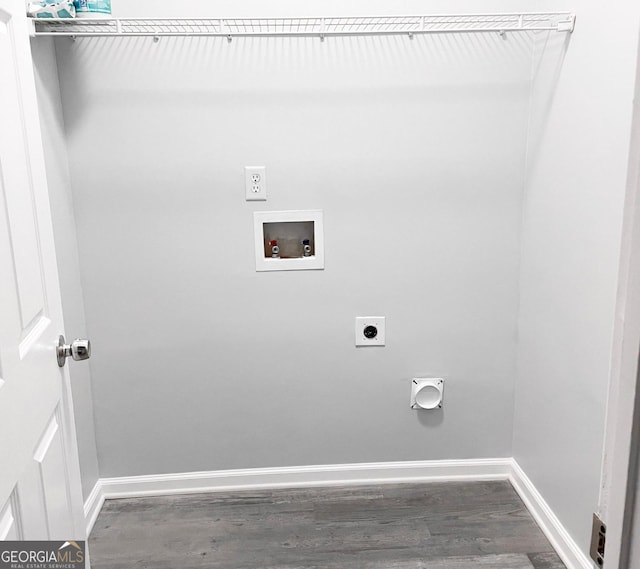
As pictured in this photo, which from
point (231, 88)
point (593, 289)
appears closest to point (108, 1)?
point (231, 88)

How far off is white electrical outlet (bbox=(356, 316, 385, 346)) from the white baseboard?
522 millimetres

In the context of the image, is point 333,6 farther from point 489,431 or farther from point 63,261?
point 489,431

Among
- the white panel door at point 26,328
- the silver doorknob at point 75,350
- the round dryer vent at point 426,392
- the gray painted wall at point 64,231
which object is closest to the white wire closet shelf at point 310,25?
the gray painted wall at point 64,231

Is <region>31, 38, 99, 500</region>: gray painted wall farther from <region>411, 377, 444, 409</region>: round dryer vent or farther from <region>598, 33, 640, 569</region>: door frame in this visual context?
<region>598, 33, 640, 569</region>: door frame

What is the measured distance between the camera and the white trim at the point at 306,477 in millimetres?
2357

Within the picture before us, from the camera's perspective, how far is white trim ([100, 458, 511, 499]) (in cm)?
236

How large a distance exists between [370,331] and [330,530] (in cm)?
74

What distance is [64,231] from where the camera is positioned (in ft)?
6.59

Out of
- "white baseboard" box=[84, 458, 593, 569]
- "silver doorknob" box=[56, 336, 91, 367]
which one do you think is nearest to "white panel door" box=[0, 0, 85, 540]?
"silver doorknob" box=[56, 336, 91, 367]

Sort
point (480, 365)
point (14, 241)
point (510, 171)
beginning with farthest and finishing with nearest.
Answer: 1. point (480, 365)
2. point (510, 171)
3. point (14, 241)

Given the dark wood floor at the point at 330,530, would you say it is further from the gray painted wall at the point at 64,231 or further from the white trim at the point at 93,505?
the gray painted wall at the point at 64,231

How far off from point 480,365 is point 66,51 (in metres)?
1.89

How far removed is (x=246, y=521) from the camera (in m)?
2.19

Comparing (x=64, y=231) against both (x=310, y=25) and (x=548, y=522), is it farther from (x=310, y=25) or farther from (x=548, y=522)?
(x=548, y=522)
